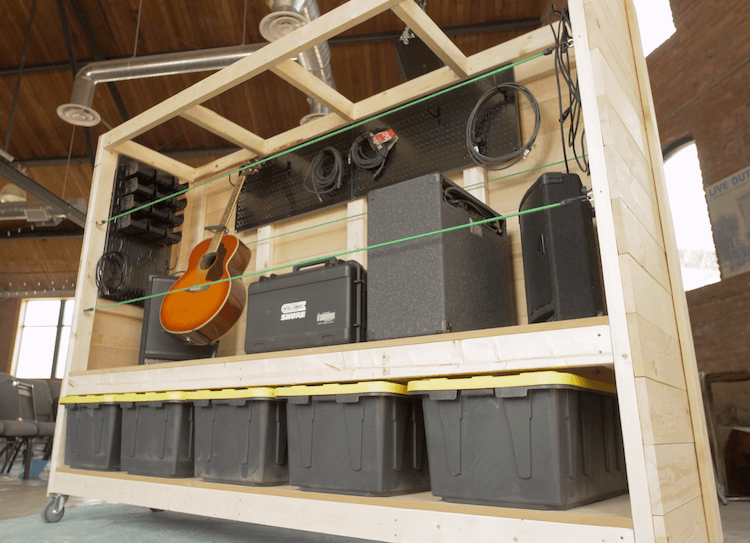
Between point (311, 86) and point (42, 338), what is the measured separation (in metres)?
12.5

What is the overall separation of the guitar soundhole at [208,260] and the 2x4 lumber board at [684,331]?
7.00 feet

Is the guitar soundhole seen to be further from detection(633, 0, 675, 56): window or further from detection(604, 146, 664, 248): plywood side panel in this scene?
detection(633, 0, 675, 56): window

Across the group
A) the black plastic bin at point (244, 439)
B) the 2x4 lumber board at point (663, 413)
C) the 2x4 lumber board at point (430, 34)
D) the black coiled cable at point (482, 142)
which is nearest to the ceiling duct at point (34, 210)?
the black plastic bin at point (244, 439)

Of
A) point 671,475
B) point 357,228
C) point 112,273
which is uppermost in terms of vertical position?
point 357,228

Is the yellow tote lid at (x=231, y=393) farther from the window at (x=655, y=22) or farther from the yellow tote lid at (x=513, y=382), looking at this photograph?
the window at (x=655, y=22)

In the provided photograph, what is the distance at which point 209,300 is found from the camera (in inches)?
107

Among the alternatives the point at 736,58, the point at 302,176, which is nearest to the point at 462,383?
the point at 302,176

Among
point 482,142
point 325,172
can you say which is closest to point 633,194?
point 482,142

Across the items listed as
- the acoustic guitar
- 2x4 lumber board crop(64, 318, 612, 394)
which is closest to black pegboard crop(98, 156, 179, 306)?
the acoustic guitar

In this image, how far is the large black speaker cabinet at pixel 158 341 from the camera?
284 centimetres

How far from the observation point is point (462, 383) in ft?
4.61

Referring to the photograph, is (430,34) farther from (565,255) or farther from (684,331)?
(684,331)

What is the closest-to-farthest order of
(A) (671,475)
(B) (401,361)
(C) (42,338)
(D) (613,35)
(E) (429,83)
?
(A) (671,475) < (B) (401,361) < (D) (613,35) < (E) (429,83) < (C) (42,338)

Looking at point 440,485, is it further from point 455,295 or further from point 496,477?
point 455,295
